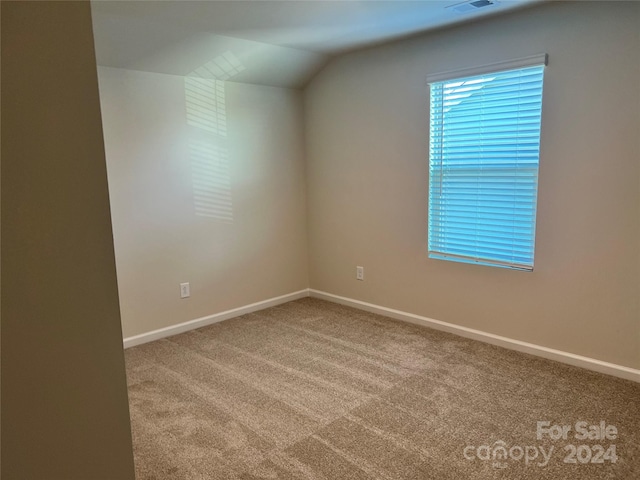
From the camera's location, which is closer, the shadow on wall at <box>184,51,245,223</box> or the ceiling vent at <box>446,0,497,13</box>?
the ceiling vent at <box>446,0,497,13</box>

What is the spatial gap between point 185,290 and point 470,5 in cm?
290

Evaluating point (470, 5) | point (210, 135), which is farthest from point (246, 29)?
point (470, 5)

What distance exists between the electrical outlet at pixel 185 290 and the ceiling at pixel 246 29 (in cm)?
166

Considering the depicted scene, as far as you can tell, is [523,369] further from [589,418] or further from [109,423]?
[109,423]

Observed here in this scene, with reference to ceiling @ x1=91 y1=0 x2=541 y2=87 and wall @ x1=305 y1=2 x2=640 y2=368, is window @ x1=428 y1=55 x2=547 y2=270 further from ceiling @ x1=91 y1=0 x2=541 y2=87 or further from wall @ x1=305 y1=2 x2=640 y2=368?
ceiling @ x1=91 y1=0 x2=541 y2=87

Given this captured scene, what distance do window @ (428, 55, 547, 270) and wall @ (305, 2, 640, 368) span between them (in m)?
0.08

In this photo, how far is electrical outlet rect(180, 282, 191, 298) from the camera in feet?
12.1

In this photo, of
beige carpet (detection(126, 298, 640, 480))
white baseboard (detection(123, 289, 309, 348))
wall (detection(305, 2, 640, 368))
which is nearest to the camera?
beige carpet (detection(126, 298, 640, 480))

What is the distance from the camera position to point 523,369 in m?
2.89

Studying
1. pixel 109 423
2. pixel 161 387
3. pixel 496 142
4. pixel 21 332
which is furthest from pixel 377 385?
pixel 21 332

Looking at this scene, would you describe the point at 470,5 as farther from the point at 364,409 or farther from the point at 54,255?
the point at 54,255

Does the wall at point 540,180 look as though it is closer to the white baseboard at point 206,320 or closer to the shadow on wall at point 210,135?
the white baseboard at point 206,320

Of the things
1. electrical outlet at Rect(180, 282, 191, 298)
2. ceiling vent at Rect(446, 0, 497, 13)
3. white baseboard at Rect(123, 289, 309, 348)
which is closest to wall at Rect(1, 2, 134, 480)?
ceiling vent at Rect(446, 0, 497, 13)

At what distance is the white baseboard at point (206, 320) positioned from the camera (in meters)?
3.47
